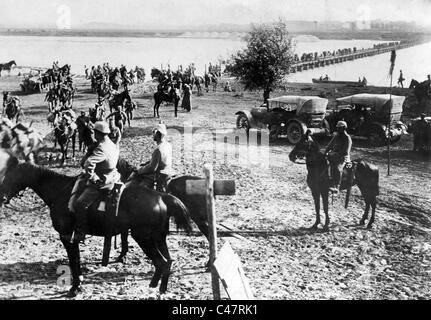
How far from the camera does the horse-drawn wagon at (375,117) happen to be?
18719 mm

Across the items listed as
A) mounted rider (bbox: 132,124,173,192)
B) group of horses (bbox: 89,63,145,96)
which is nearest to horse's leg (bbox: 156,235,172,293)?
mounted rider (bbox: 132,124,173,192)

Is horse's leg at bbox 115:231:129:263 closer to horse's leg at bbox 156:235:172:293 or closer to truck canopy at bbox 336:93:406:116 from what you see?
horse's leg at bbox 156:235:172:293

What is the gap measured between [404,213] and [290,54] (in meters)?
15.2

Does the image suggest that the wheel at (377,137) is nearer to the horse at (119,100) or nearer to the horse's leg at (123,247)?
the horse at (119,100)

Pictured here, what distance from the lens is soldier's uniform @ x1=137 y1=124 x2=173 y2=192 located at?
27.0ft

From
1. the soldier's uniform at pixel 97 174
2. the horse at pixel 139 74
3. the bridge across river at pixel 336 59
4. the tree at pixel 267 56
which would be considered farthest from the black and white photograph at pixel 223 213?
the bridge across river at pixel 336 59

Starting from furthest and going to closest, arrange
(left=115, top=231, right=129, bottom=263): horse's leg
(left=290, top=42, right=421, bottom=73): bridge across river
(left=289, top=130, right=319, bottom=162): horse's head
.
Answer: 1. (left=290, top=42, right=421, bottom=73): bridge across river
2. (left=289, top=130, right=319, bottom=162): horse's head
3. (left=115, top=231, right=129, bottom=263): horse's leg

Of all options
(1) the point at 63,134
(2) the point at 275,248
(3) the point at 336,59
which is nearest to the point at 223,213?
(2) the point at 275,248

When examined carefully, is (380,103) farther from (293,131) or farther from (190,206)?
(190,206)

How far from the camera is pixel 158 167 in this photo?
833 cm

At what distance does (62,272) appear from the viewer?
765 cm

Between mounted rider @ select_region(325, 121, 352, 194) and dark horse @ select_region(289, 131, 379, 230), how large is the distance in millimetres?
253
